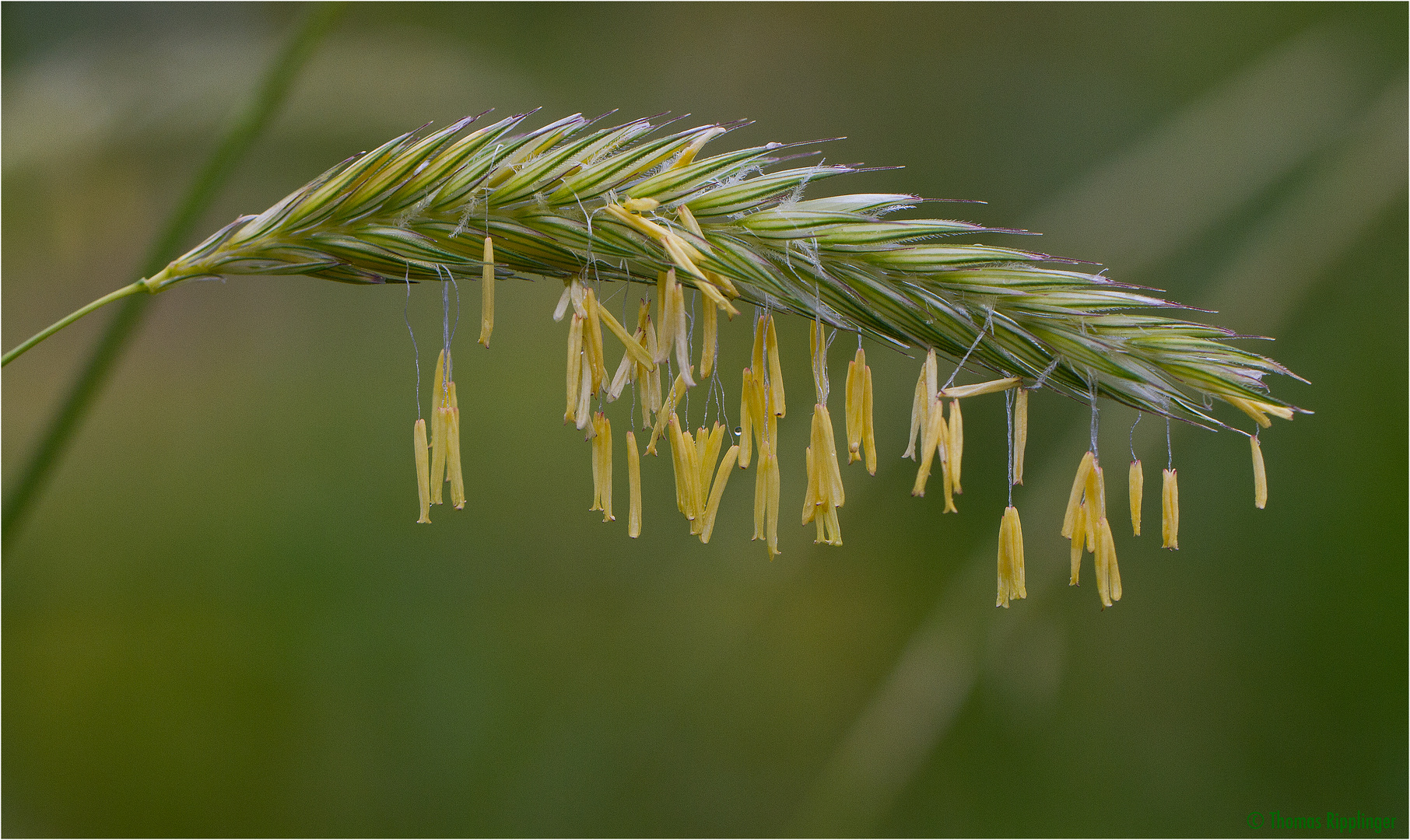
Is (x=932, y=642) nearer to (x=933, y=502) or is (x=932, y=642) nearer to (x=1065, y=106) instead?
(x=933, y=502)

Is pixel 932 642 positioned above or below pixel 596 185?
below

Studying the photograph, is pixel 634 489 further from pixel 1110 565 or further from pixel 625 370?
pixel 1110 565

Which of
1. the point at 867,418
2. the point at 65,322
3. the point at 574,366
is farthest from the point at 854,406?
the point at 65,322

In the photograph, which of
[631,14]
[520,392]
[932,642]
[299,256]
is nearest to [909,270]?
[299,256]

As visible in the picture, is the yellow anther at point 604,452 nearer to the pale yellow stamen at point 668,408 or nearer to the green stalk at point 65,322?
the pale yellow stamen at point 668,408

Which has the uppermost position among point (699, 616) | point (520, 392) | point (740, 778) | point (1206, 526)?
point (520, 392)

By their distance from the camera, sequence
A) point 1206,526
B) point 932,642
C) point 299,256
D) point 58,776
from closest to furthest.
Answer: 1. point 299,256
2. point 932,642
3. point 58,776
4. point 1206,526

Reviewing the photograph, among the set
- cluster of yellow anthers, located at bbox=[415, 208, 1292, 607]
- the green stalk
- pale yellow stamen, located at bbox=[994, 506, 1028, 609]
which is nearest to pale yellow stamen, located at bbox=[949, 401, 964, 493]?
cluster of yellow anthers, located at bbox=[415, 208, 1292, 607]

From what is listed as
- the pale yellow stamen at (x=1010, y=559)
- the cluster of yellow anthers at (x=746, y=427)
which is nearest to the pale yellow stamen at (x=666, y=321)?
the cluster of yellow anthers at (x=746, y=427)
